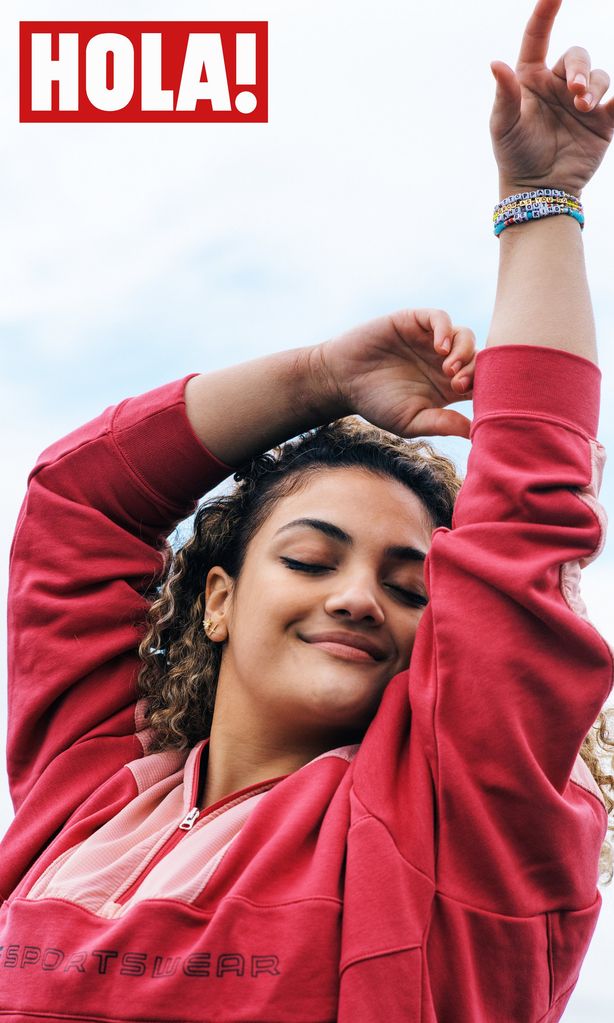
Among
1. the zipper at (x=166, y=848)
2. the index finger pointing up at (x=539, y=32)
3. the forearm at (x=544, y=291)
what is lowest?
the zipper at (x=166, y=848)

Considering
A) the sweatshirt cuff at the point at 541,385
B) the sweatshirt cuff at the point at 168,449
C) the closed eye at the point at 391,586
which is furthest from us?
the sweatshirt cuff at the point at 168,449

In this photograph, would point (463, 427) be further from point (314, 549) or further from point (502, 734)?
point (502, 734)

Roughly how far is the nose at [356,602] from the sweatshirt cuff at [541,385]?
37 cm

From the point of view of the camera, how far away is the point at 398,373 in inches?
93.7

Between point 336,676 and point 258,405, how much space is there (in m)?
0.68

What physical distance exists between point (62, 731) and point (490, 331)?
1207 millimetres

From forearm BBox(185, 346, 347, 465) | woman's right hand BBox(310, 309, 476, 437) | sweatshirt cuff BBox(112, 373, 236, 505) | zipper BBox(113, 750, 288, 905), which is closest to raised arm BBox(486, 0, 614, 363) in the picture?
woman's right hand BBox(310, 309, 476, 437)

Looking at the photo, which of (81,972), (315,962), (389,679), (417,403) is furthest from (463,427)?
(81,972)

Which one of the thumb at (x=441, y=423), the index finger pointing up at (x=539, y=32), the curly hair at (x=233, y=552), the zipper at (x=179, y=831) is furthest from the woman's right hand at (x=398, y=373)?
the zipper at (x=179, y=831)

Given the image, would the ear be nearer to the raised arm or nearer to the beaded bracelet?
the raised arm

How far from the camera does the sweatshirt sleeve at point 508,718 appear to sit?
70.9 inches

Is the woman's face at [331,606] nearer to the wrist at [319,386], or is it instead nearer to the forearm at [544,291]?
the wrist at [319,386]

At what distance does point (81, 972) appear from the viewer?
1.85 metres

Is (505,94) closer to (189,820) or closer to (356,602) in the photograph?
(356,602)
